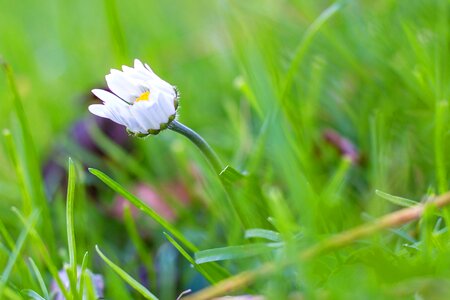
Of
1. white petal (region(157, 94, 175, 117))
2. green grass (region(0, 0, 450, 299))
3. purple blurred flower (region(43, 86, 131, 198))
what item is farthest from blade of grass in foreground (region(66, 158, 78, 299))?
purple blurred flower (region(43, 86, 131, 198))

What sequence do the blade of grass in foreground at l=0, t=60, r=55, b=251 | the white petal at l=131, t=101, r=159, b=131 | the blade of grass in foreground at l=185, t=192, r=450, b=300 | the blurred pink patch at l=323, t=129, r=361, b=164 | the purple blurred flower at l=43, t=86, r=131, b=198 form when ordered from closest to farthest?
the blade of grass in foreground at l=185, t=192, r=450, b=300, the white petal at l=131, t=101, r=159, b=131, the blade of grass in foreground at l=0, t=60, r=55, b=251, the blurred pink patch at l=323, t=129, r=361, b=164, the purple blurred flower at l=43, t=86, r=131, b=198

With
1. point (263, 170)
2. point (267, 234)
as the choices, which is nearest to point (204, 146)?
point (267, 234)

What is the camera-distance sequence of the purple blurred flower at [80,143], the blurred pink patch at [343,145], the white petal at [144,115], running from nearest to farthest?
1. the white petal at [144,115]
2. the blurred pink patch at [343,145]
3. the purple blurred flower at [80,143]

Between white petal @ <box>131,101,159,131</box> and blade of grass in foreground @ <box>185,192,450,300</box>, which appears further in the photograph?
white petal @ <box>131,101,159,131</box>

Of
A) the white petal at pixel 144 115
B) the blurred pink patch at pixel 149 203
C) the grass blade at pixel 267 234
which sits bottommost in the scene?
the blurred pink patch at pixel 149 203

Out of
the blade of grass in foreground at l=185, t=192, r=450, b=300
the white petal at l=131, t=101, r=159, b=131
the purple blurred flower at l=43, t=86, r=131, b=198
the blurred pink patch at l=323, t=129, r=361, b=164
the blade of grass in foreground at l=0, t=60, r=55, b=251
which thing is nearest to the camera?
the blade of grass in foreground at l=185, t=192, r=450, b=300

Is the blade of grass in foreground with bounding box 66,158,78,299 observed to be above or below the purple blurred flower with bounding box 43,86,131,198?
above

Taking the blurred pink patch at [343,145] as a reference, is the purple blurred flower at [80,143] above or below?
above

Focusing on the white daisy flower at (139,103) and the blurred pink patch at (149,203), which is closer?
the white daisy flower at (139,103)

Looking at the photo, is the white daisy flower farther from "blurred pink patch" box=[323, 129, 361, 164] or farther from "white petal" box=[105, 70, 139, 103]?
"blurred pink patch" box=[323, 129, 361, 164]

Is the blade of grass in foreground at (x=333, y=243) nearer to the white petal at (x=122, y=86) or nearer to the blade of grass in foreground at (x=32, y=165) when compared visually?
the white petal at (x=122, y=86)

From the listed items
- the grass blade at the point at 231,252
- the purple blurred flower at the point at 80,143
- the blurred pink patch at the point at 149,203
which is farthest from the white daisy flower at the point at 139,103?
the purple blurred flower at the point at 80,143
